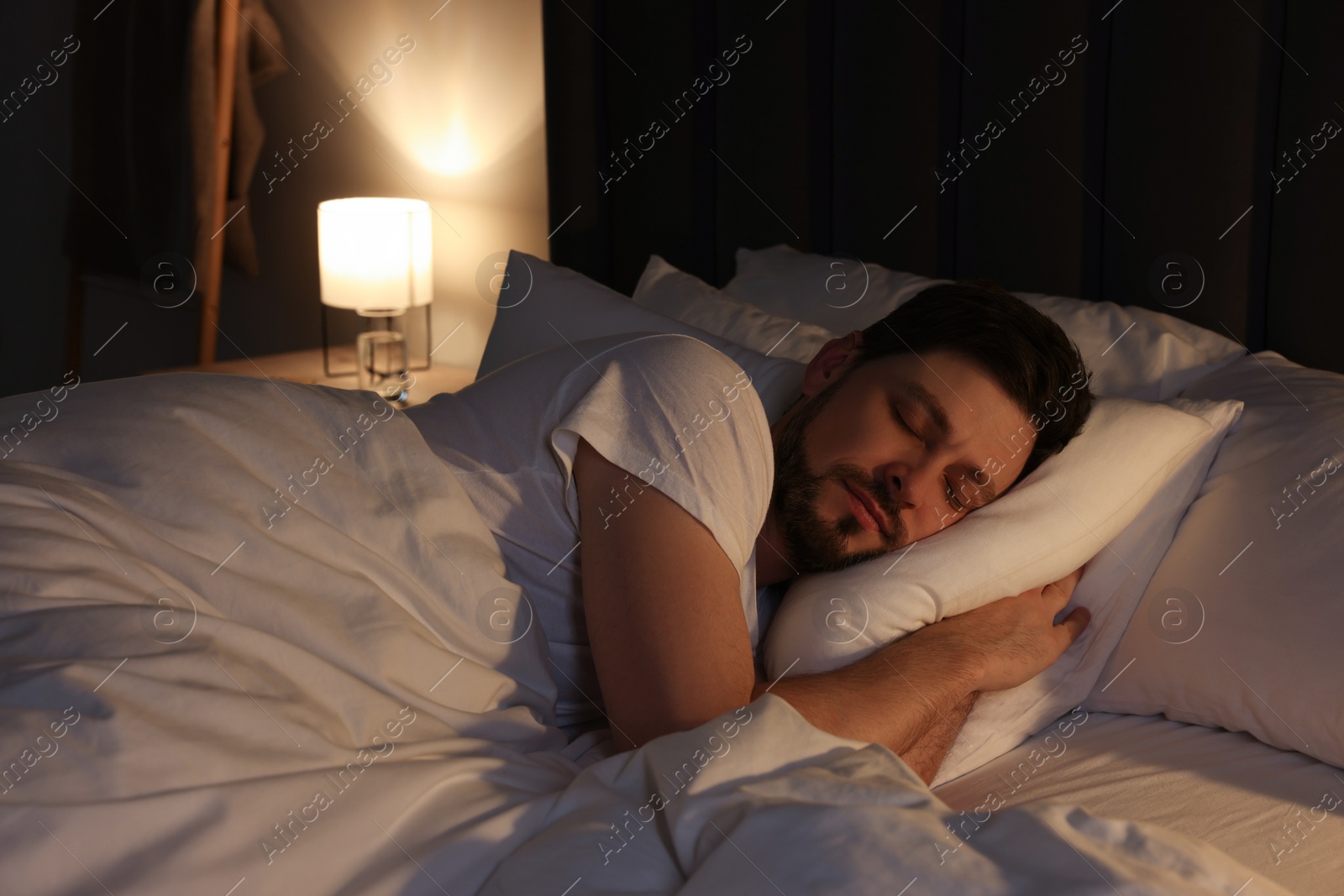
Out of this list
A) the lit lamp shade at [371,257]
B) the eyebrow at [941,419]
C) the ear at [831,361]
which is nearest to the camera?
the eyebrow at [941,419]

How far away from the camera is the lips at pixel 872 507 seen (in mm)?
1137

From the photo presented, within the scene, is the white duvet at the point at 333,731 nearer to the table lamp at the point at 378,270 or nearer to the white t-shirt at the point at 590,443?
the white t-shirt at the point at 590,443

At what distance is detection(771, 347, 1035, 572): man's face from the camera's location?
45.0 inches

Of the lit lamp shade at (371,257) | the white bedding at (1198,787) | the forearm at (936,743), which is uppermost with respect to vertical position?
the lit lamp shade at (371,257)

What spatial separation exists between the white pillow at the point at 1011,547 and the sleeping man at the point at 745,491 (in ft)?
0.08

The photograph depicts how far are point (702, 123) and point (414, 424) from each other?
1.17 meters

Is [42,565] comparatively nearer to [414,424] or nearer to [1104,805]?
[414,424]

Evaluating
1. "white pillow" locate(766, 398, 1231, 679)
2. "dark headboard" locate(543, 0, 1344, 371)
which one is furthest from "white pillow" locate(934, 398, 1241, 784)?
"dark headboard" locate(543, 0, 1344, 371)

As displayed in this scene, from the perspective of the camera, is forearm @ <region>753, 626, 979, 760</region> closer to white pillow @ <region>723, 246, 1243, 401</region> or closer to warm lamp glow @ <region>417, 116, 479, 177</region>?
white pillow @ <region>723, 246, 1243, 401</region>

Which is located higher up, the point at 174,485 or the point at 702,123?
the point at 702,123

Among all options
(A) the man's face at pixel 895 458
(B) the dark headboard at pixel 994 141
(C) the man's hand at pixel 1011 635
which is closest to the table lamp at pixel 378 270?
(B) the dark headboard at pixel 994 141

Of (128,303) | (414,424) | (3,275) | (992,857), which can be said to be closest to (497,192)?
(128,303)

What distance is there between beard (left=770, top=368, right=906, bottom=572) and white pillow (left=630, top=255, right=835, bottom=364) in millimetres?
248

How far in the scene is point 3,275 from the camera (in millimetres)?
2461
